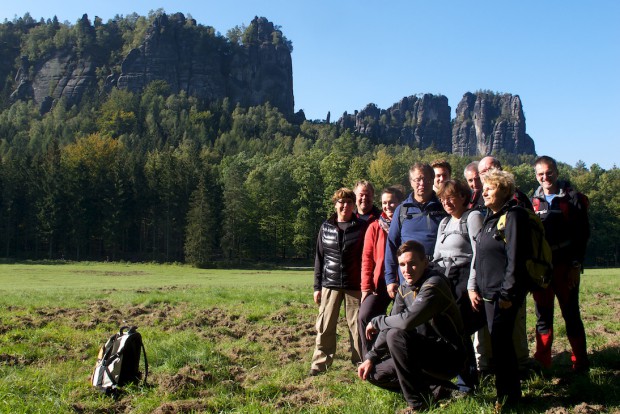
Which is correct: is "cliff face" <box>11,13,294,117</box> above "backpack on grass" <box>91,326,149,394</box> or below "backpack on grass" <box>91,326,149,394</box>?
above

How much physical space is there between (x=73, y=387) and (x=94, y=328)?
11.1 feet

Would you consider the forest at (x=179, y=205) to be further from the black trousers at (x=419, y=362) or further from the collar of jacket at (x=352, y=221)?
the black trousers at (x=419, y=362)

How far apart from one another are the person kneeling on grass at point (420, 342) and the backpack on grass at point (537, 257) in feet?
2.44

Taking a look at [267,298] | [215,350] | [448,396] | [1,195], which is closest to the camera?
[448,396]

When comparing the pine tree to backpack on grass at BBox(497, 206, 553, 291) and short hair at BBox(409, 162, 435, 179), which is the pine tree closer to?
short hair at BBox(409, 162, 435, 179)

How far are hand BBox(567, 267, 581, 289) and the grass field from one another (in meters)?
0.95

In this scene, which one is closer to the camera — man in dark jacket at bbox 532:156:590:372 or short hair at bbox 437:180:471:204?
short hair at bbox 437:180:471:204

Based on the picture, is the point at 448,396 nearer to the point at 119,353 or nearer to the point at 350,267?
the point at 350,267

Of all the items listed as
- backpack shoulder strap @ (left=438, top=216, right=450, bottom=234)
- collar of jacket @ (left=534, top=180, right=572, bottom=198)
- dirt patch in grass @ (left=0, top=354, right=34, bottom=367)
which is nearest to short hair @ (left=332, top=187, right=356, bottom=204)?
backpack shoulder strap @ (left=438, top=216, right=450, bottom=234)

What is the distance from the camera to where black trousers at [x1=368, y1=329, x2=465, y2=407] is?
189 inches

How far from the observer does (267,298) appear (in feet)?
42.5

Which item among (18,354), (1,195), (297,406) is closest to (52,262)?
(1,195)

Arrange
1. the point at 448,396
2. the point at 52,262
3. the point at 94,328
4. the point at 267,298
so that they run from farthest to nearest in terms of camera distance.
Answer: the point at 52,262, the point at 267,298, the point at 94,328, the point at 448,396

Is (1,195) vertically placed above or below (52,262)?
above
